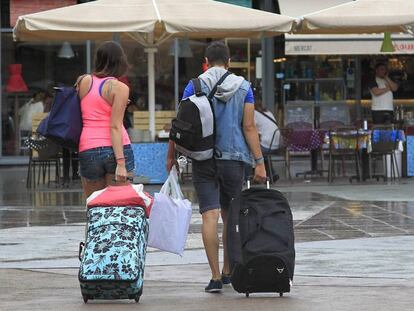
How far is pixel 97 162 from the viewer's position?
822 centimetres

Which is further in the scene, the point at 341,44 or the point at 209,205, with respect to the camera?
the point at 341,44

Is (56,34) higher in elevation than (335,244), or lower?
higher

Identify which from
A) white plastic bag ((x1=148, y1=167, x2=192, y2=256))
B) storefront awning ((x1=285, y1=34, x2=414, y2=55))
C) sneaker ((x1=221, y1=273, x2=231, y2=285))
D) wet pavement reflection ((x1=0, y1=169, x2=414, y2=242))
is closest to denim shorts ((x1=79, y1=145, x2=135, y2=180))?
white plastic bag ((x1=148, y1=167, x2=192, y2=256))

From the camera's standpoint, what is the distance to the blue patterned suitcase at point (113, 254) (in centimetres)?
757

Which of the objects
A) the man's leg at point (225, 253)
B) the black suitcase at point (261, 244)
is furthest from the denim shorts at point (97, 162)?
the black suitcase at point (261, 244)

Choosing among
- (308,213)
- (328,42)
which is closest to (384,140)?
(328,42)

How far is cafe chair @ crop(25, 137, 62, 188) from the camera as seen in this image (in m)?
17.0

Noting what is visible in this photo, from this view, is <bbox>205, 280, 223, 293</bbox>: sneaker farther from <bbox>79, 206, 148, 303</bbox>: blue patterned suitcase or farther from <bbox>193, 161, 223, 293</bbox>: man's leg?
<bbox>79, 206, 148, 303</bbox>: blue patterned suitcase

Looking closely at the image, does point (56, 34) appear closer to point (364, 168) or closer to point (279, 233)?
point (364, 168)

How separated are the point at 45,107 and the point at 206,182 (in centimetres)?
1243

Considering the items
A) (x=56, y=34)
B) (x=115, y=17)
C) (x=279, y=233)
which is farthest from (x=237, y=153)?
(x=56, y=34)

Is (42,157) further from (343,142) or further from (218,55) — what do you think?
(218,55)

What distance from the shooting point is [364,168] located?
17.6 m

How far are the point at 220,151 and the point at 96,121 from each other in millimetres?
969
